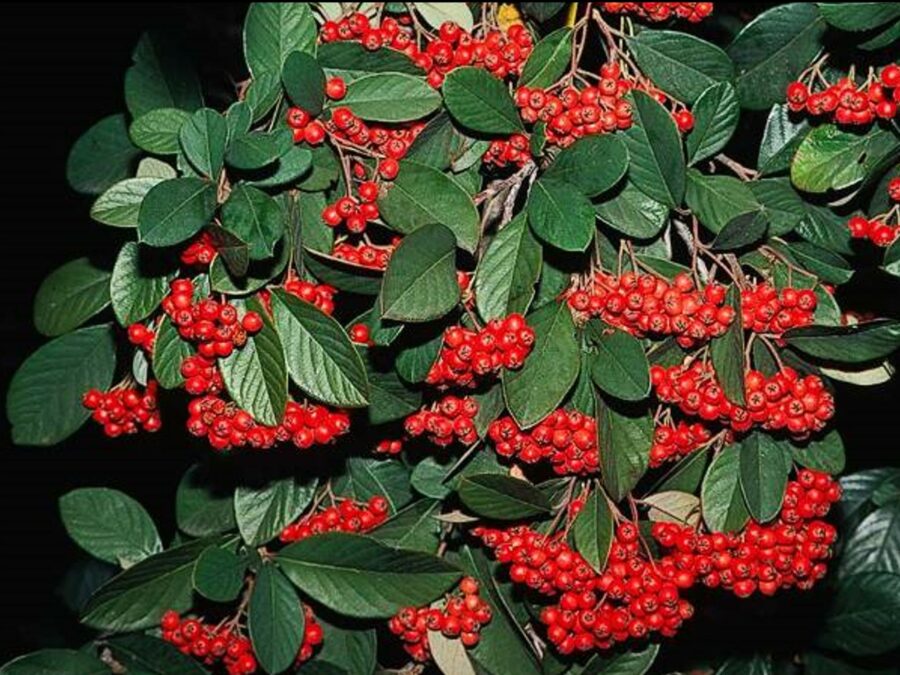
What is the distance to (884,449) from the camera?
2381 millimetres

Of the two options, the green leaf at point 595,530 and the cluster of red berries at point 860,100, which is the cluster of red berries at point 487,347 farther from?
the cluster of red berries at point 860,100

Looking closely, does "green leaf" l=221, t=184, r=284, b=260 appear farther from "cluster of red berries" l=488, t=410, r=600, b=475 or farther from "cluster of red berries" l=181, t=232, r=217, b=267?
"cluster of red berries" l=488, t=410, r=600, b=475

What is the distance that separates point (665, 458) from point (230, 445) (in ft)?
1.92

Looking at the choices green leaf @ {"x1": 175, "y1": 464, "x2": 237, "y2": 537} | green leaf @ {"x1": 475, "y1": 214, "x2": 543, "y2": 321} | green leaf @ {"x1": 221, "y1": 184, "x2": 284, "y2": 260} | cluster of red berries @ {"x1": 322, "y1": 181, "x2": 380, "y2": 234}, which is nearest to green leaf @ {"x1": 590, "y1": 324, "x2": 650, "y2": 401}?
green leaf @ {"x1": 475, "y1": 214, "x2": 543, "y2": 321}

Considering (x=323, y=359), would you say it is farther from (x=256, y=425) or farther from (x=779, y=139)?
(x=779, y=139)

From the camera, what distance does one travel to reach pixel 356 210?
1.47 meters

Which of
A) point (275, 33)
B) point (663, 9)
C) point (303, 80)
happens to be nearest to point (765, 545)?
point (663, 9)

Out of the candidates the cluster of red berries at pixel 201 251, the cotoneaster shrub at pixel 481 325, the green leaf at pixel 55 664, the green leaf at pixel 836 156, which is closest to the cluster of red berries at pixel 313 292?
the cotoneaster shrub at pixel 481 325

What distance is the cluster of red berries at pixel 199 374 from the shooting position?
1429mm

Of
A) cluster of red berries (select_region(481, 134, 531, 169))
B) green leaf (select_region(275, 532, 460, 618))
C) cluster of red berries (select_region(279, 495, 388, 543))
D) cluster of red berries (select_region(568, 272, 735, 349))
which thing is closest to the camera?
cluster of red berries (select_region(568, 272, 735, 349))

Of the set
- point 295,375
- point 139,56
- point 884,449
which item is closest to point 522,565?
point 295,375

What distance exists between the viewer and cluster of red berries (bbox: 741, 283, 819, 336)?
4.83ft

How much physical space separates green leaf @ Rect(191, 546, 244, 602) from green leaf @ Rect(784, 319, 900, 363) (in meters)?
0.85

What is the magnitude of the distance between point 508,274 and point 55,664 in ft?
3.29
